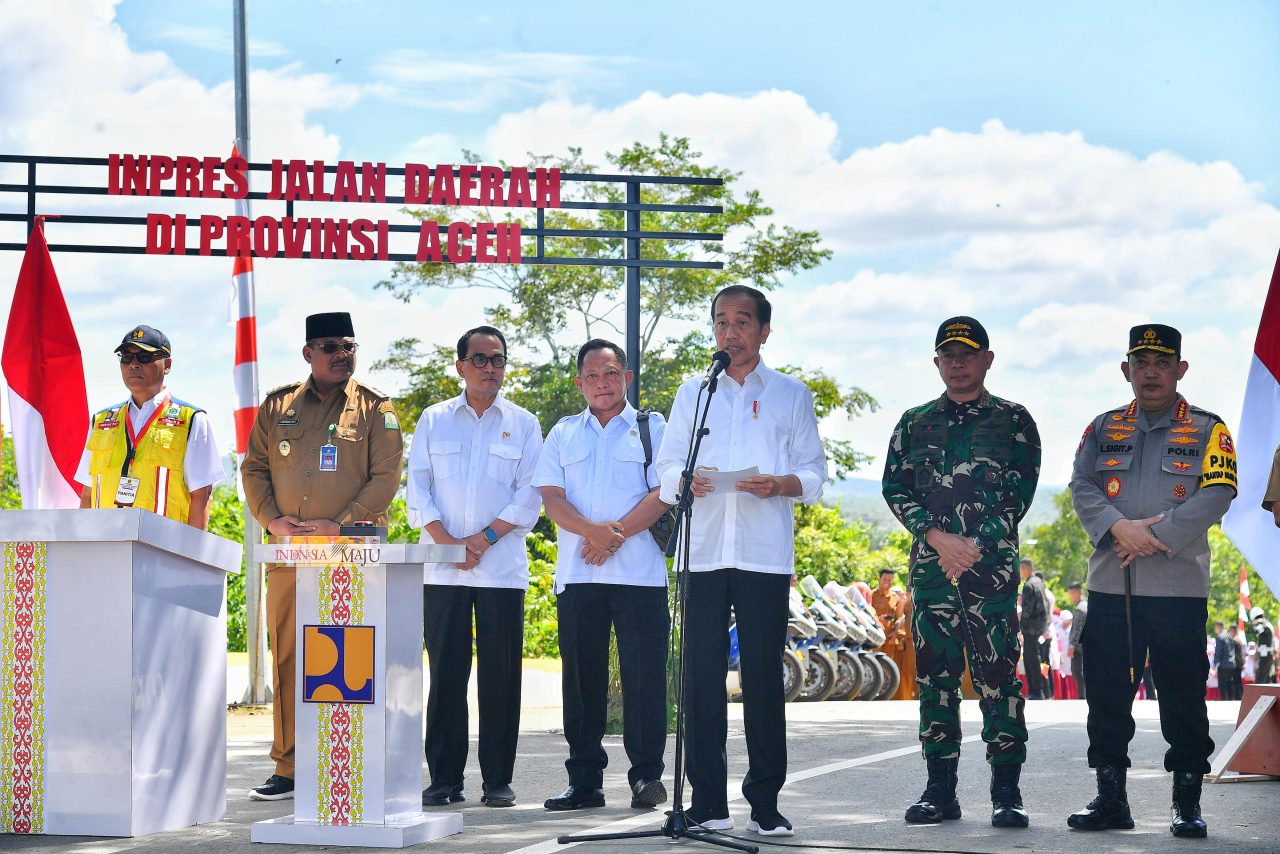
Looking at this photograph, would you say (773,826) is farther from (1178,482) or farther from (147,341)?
(147,341)

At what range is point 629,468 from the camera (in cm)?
729

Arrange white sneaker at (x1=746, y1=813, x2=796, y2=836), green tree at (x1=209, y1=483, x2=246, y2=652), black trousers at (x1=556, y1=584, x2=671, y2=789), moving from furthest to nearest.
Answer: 1. green tree at (x1=209, y1=483, x2=246, y2=652)
2. black trousers at (x1=556, y1=584, x2=671, y2=789)
3. white sneaker at (x1=746, y1=813, x2=796, y2=836)

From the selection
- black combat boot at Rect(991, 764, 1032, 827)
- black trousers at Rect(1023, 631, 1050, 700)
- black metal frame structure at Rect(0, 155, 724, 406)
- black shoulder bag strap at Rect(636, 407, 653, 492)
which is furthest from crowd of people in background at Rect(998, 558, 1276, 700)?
black combat boot at Rect(991, 764, 1032, 827)

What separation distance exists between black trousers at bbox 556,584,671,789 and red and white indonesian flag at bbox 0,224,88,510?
574cm

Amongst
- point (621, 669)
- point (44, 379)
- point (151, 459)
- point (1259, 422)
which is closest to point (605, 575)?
point (621, 669)

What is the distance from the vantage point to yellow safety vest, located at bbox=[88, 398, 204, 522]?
289 inches

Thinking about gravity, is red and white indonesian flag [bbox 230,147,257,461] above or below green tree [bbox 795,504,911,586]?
above

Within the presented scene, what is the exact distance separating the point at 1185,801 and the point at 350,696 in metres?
3.32

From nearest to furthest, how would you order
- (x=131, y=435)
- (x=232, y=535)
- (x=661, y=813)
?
(x=661, y=813), (x=131, y=435), (x=232, y=535)

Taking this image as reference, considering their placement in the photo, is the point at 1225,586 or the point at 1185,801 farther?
the point at 1225,586

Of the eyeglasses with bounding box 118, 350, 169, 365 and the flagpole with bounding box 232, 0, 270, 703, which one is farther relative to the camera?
the flagpole with bounding box 232, 0, 270, 703

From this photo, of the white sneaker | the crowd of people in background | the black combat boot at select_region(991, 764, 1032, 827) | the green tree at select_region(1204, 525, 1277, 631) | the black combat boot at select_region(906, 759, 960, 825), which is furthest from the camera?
the green tree at select_region(1204, 525, 1277, 631)

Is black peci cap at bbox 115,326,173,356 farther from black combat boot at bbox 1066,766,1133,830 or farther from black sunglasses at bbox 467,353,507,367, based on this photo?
black combat boot at bbox 1066,766,1133,830

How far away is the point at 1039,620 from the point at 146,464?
15.4 metres
